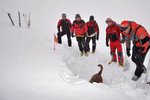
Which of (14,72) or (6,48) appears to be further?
(6,48)

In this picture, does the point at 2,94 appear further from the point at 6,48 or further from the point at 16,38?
the point at 16,38

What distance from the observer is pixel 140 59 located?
22.7ft

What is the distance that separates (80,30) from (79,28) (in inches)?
3.5

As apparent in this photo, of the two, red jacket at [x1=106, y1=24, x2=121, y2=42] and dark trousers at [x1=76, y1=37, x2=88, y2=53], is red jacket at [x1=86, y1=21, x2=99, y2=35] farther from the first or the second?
red jacket at [x1=106, y1=24, x2=121, y2=42]

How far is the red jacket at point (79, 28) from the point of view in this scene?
9266mm

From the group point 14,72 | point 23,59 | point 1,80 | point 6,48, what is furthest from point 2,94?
point 6,48

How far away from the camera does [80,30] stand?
9.34 meters

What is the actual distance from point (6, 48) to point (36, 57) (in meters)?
1.29

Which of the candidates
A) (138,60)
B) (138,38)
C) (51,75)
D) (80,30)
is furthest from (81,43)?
(51,75)

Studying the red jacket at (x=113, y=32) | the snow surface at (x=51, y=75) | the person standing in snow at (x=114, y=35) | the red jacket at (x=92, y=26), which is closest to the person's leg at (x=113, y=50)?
the person standing in snow at (x=114, y=35)

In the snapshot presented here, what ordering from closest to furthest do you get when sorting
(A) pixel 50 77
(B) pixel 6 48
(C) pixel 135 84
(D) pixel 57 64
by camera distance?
(A) pixel 50 77 → (C) pixel 135 84 → (D) pixel 57 64 → (B) pixel 6 48

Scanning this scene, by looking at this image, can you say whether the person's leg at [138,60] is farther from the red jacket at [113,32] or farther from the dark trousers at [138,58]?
the red jacket at [113,32]

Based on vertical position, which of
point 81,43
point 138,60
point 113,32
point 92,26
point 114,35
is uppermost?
point 92,26

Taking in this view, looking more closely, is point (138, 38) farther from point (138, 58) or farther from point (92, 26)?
point (92, 26)
